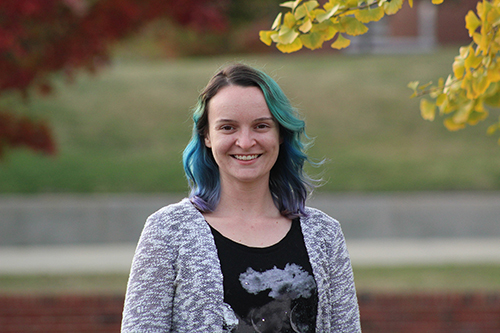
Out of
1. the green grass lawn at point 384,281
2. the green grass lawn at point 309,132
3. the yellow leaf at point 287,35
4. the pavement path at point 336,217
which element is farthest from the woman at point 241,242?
the pavement path at point 336,217

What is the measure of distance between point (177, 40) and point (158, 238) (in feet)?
63.7

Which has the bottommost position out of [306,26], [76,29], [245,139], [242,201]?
[242,201]

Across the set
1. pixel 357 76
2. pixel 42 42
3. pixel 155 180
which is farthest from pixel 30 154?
pixel 357 76

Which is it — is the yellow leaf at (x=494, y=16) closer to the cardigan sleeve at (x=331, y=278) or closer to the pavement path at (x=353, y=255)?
the cardigan sleeve at (x=331, y=278)

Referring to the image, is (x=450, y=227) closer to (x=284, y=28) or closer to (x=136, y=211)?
(x=136, y=211)

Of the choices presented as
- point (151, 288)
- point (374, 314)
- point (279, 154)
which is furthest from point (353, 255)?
point (151, 288)

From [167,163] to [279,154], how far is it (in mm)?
8645

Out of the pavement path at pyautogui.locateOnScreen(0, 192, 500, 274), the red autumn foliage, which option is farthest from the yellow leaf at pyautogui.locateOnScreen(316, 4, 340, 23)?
the pavement path at pyautogui.locateOnScreen(0, 192, 500, 274)

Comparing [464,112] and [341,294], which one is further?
[464,112]

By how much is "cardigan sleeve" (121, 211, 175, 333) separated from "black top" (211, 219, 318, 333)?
0.15 metres

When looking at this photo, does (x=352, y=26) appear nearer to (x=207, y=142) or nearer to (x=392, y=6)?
(x=392, y=6)

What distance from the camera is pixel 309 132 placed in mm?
11789

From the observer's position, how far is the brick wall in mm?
4602

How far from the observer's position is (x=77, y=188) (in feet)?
32.6
